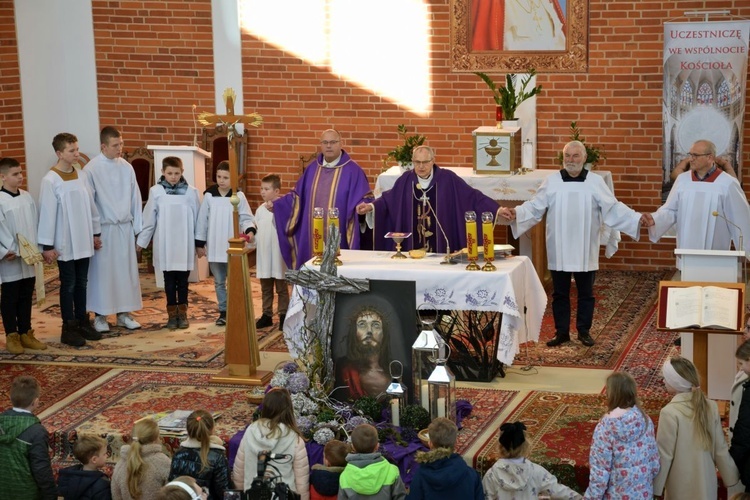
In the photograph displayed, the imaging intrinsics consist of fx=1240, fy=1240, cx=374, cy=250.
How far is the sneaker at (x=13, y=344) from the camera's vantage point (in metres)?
10.9

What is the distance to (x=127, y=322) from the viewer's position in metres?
11.8

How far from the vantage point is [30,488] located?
733 cm

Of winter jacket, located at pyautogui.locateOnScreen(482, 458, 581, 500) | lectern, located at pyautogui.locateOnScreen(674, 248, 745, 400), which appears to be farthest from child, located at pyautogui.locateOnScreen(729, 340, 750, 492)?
lectern, located at pyautogui.locateOnScreen(674, 248, 745, 400)

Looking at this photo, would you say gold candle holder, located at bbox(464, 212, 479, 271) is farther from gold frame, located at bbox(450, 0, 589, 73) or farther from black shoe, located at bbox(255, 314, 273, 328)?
gold frame, located at bbox(450, 0, 589, 73)

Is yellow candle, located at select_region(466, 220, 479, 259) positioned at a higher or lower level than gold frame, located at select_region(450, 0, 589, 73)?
lower

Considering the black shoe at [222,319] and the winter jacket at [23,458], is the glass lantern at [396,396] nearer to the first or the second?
the winter jacket at [23,458]

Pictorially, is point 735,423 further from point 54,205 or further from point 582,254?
point 54,205

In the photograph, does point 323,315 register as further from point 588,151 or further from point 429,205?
point 588,151

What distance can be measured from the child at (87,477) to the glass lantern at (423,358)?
2214 mm

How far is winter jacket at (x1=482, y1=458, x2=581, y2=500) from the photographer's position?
668cm

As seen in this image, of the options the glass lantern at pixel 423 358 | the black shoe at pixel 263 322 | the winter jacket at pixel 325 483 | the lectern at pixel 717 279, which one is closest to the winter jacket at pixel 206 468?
the winter jacket at pixel 325 483

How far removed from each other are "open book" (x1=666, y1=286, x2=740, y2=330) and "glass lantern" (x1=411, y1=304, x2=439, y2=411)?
154 centimetres

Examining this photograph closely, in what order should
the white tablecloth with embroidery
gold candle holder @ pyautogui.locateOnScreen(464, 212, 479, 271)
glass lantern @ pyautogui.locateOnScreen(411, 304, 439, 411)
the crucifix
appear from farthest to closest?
the crucifix
gold candle holder @ pyautogui.locateOnScreen(464, 212, 479, 271)
the white tablecloth with embroidery
glass lantern @ pyautogui.locateOnScreen(411, 304, 439, 411)

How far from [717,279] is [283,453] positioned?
11.6ft
